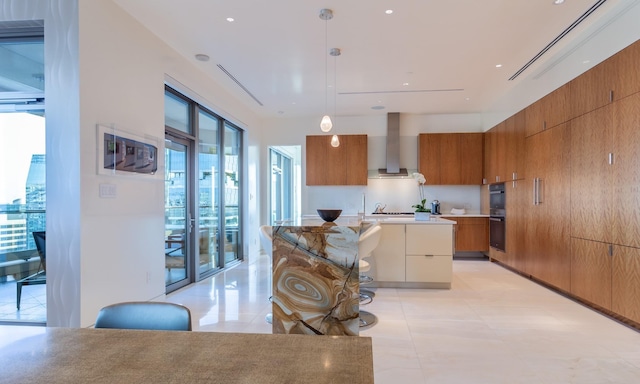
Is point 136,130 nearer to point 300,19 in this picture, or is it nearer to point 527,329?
point 300,19

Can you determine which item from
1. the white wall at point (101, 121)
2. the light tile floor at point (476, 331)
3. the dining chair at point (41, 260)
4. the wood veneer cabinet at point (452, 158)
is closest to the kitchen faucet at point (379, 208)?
the wood veneer cabinet at point (452, 158)

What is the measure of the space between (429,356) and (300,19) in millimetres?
3232

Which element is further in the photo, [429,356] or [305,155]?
[305,155]

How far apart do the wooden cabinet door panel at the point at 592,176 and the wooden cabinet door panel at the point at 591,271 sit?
0.34 feet

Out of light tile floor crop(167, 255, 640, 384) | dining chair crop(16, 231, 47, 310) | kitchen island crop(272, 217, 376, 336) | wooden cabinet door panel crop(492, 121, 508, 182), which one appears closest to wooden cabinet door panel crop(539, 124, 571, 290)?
light tile floor crop(167, 255, 640, 384)

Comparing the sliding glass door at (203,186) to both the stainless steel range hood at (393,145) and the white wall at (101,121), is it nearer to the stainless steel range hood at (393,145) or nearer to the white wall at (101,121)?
the white wall at (101,121)

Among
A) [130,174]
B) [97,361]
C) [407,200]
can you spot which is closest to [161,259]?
[130,174]

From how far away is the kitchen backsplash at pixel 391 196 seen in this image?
7.04 meters

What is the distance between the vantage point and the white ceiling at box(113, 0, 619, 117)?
10.3 feet

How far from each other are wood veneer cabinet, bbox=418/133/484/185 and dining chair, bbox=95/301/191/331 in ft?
20.6

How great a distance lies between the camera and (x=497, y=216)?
5.99 meters

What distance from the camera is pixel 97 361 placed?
0.80 meters

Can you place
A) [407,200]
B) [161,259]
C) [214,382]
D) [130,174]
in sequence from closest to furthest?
[214,382], [130,174], [161,259], [407,200]

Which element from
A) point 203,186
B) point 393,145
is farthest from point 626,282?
point 203,186
